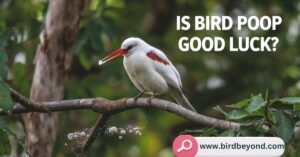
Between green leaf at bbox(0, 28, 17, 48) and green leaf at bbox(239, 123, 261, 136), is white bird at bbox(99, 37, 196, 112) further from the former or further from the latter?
green leaf at bbox(239, 123, 261, 136)

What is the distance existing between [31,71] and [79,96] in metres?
0.33

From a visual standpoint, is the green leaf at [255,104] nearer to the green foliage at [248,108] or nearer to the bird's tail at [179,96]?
the green foliage at [248,108]

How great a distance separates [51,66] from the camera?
5.74 meters

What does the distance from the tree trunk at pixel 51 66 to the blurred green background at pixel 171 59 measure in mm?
527

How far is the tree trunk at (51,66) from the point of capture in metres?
5.70

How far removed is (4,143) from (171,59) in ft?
12.3

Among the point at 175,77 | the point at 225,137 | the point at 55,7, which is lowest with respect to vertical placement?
the point at 225,137

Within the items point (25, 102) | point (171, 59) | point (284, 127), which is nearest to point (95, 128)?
point (25, 102)

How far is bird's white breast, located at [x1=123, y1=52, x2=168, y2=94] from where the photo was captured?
5.16 meters

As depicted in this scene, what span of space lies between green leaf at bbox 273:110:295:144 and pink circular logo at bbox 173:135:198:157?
56 centimetres

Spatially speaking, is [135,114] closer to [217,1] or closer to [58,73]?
[217,1]

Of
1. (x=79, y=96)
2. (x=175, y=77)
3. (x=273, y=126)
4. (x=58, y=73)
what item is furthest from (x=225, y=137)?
(x=79, y=96)

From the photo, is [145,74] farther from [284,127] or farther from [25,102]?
[284,127]

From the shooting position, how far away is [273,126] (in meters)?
3.86
